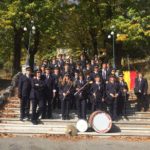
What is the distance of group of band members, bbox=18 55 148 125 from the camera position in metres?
18.6

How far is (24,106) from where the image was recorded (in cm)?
1866

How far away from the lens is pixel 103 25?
115ft

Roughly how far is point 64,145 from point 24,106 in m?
3.19

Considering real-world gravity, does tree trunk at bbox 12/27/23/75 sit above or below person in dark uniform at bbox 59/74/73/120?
above

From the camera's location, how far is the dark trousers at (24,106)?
18.6 meters

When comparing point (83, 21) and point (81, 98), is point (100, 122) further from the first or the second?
point (83, 21)

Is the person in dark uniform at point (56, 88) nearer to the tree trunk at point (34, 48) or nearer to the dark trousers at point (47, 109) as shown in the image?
the dark trousers at point (47, 109)

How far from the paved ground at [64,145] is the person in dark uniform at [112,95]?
2.51 metres

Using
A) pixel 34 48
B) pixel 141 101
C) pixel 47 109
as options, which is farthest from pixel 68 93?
pixel 34 48

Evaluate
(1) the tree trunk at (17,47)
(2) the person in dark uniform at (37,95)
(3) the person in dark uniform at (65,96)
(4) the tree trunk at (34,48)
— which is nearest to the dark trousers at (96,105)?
(3) the person in dark uniform at (65,96)

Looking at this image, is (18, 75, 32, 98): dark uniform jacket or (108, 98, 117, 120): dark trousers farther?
(108, 98, 117, 120): dark trousers

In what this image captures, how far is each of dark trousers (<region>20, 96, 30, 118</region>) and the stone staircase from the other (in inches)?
13.7

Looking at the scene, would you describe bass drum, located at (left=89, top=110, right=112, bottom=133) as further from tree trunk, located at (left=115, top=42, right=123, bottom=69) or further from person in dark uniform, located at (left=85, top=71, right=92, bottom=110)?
tree trunk, located at (left=115, top=42, right=123, bottom=69)

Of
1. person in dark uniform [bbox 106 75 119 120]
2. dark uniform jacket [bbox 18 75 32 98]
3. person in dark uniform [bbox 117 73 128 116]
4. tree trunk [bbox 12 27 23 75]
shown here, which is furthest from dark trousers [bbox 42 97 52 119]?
tree trunk [bbox 12 27 23 75]
